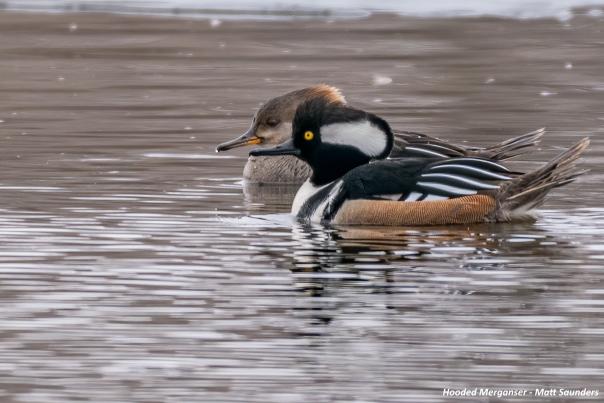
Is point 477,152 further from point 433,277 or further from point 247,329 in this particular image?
point 247,329

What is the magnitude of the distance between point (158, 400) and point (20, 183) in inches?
218

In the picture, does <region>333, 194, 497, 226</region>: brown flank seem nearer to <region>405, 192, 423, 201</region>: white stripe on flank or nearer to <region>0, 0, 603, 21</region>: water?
<region>405, 192, 423, 201</region>: white stripe on flank

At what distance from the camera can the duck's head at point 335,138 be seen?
1045cm

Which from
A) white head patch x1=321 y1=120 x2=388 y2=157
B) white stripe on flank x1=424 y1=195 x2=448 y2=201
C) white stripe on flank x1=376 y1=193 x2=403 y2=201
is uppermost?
white head patch x1=321 y1=120 x2=388 y2=157

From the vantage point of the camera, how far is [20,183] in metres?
11.5

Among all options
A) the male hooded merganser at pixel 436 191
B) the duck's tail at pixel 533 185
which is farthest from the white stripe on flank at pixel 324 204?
the duck's tail at pixel 533 185

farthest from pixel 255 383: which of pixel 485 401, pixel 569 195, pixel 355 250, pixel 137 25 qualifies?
pixel 137 25

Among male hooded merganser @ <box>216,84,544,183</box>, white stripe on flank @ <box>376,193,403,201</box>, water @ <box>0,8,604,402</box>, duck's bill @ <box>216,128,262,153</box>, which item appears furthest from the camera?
duck's bill @ <box>216,128,262,153</box>

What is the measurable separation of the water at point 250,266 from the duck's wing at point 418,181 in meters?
0.24

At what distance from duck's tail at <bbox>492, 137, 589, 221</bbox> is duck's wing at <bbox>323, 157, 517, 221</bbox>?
0.23 feet

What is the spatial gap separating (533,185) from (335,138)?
1305 millimetres

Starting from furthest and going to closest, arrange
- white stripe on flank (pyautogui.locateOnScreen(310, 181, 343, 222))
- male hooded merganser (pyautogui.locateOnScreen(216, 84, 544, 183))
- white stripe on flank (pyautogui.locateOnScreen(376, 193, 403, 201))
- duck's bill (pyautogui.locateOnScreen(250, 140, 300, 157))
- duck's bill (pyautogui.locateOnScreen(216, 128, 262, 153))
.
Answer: duck's bill (pyautogui.locateOnScreen(216, 128, 262, 153)), male hooded merganser (pyautogui.locateOnScreen(216, 84, 544, 183)), duck's bill (pyautogui.locateOnScreen(250, 140, 300, 157)), white stripe on flank (pyautogui.locateOnScreen(310, 181, 343, 222)), white stripe on flank (pyautogui.locateOnScreen(376, 193, 403, 201))

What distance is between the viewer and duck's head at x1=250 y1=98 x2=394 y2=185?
1045 centimetres

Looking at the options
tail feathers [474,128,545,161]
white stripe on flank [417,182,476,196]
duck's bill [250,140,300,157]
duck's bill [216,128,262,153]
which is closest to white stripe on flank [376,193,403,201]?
white stripe on flank [417,182,476,196]
